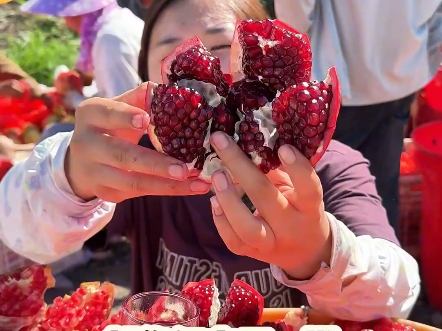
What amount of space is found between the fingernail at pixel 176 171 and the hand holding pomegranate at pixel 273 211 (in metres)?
0.05

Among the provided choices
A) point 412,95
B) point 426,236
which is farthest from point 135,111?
point 426,236

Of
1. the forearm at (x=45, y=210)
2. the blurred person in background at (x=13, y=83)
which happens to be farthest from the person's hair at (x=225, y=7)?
the blurred person in background at (x=13, y=83)

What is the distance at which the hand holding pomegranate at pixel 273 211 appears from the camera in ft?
2.48

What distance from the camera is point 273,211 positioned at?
31.4 inches

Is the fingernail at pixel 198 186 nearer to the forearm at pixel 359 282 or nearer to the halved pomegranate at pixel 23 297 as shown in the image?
the forearm at pixel 359 282

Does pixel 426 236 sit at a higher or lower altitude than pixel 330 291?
lower

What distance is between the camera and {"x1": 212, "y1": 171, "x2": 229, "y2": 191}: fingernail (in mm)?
783

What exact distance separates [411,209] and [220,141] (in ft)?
5.89

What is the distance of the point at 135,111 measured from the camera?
2.65 ft

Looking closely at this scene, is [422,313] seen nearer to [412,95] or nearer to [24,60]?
[412,95]

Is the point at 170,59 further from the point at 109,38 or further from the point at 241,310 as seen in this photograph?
the point at 109,38

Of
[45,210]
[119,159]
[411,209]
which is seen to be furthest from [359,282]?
[411,209]

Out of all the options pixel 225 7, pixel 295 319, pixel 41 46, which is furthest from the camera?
pixel 41 46

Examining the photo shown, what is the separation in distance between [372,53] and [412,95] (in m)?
0.28
